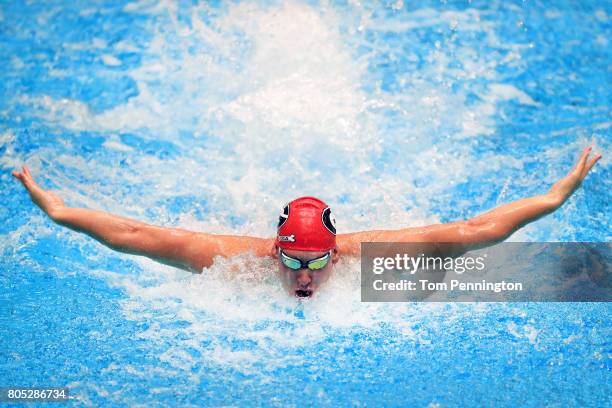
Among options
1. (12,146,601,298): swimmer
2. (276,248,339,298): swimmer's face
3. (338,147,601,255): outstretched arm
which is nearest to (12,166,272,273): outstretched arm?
(12,146,601,298): swimmer

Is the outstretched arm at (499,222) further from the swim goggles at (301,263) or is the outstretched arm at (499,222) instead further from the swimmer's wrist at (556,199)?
the swim goggles at (301,263)

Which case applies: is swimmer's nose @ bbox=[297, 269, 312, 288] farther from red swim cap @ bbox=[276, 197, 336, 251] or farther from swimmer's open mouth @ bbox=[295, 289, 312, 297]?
red swim cap @ bbox=[276, 197, 336, 251]

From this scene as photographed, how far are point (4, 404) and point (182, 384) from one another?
89cm

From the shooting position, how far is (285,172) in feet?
19.5

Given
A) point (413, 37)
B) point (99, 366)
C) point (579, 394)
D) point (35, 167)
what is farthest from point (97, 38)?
point (579, 394)

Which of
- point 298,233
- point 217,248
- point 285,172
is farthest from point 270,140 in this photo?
point 298,233

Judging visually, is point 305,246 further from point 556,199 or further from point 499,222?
point 556,199

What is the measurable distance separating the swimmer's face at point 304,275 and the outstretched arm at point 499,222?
46 centimetres

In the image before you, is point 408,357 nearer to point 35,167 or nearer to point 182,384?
point 182,384

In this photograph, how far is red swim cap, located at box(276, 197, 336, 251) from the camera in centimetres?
413

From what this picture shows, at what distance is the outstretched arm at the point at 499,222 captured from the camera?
4.09m
